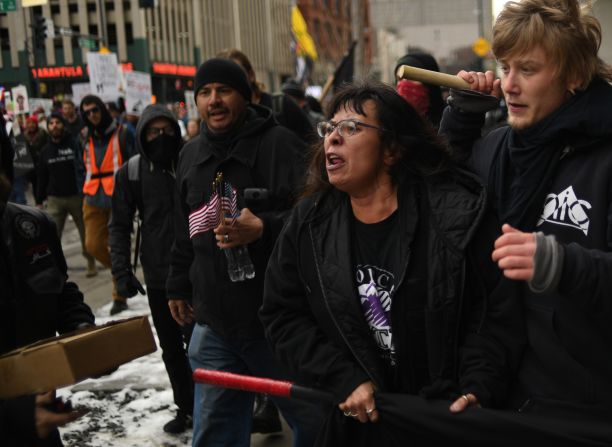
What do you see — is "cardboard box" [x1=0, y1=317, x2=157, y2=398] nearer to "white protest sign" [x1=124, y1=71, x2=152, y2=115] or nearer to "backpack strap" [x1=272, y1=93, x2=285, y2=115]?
"backpack strap" [x1=272, y1=93, x2=285, y2=115]

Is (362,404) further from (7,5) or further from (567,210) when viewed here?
(7,5)

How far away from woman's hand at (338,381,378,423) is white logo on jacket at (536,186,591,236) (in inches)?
27.2

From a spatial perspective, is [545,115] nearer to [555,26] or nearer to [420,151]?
[555,26]

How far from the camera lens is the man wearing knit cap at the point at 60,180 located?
10633 mm

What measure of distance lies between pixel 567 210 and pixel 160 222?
10.4 ft

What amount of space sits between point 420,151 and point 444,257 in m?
0.41

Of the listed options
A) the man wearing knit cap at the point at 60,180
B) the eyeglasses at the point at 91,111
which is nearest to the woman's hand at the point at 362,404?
the eyeglasses at the point at 91,111

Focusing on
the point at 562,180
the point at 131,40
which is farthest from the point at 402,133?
the point at 131,40

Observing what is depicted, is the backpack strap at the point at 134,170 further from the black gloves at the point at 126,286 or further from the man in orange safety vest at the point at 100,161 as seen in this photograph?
the man in orange safety vest at the point at 100,161

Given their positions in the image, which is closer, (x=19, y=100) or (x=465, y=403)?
(x=465, y=403)

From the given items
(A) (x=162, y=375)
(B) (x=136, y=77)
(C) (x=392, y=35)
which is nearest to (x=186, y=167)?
(A) (x=162, y=375)

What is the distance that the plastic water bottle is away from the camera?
3588 millimetres

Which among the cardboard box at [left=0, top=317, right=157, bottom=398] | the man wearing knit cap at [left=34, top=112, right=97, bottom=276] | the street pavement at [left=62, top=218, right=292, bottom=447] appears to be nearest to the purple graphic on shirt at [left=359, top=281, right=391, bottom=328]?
the cardboard box at [left=0, top=317, right=157, bottom=398]

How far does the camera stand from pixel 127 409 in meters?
5.39
